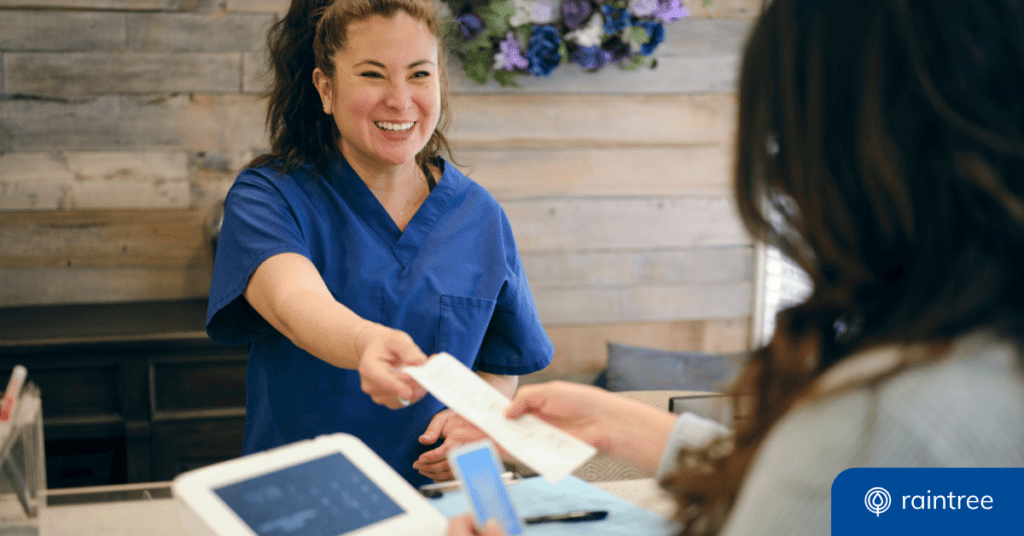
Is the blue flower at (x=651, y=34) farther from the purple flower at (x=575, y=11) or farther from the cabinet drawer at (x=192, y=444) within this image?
the cabinet drawer at (x=192, y=444)

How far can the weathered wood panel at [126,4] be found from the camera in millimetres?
2338

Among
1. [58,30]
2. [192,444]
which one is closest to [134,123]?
[58,30]

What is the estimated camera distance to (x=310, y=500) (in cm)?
68

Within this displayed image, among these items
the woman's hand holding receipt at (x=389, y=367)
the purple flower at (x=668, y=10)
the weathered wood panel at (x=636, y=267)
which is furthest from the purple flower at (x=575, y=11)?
the woman's hand holding receipt at (x=389, y=367)

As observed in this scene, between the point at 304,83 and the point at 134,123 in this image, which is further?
the point at 134,123

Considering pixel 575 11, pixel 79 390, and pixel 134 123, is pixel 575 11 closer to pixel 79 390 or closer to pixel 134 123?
pixel 134 123

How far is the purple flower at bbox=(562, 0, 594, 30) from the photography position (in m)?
2.59

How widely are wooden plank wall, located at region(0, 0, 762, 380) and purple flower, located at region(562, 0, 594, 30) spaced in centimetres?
18

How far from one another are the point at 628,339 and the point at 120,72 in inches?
76.3

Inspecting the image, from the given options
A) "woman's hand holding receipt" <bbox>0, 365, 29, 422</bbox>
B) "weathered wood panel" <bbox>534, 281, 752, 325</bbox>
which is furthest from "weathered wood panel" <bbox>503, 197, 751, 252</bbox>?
"woman's hand holding receipt" <bbox>0, 365, 29, 422</bbox>

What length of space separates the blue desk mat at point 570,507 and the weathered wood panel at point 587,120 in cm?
170

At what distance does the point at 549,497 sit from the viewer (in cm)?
112

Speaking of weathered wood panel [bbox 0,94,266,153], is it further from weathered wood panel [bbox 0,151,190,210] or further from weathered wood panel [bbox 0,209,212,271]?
weathered wood panel [bbox 0,209,212,271]

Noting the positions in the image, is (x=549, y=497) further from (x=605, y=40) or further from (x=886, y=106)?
(x=605, y=40)
